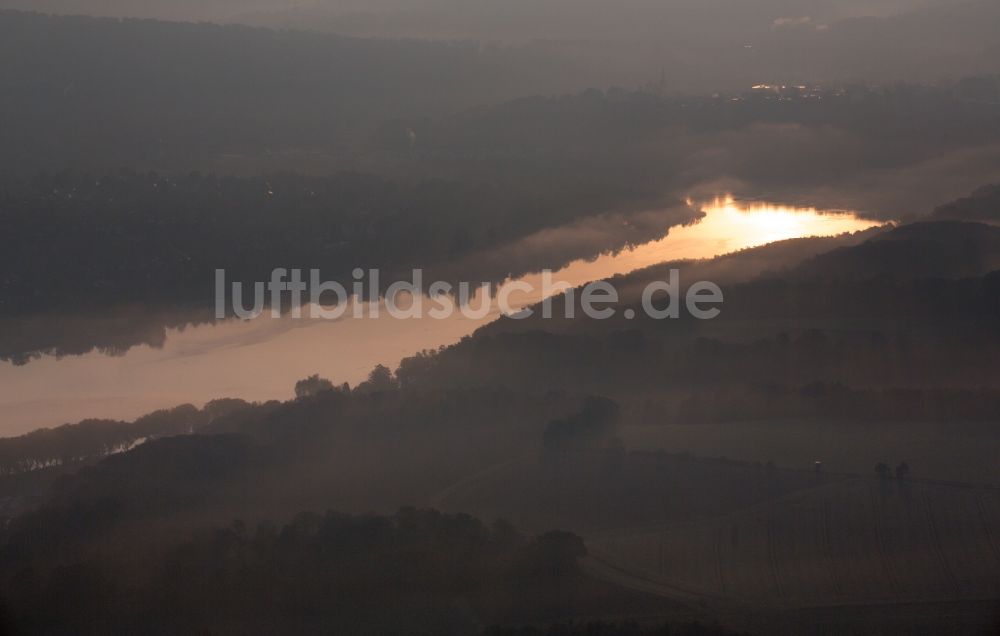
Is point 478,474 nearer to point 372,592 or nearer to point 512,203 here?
point 372,592

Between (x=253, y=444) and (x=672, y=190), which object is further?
(x=672, y=190)

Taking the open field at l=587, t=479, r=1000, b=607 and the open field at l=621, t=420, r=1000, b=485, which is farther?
the open field at l=621, t=420, r=1000, b=485

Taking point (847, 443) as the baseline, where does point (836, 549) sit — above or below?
below

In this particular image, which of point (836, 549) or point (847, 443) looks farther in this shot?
point (847, 443)

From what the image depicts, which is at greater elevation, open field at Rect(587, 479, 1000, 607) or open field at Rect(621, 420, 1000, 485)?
open field at Rect(621, 420, 1000, 485)

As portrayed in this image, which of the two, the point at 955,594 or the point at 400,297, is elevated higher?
the point at 400,297

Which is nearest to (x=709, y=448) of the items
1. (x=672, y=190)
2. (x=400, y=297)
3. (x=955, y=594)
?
(x=955, y=594)

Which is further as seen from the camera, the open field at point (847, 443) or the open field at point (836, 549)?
the open field at point (847, 443)

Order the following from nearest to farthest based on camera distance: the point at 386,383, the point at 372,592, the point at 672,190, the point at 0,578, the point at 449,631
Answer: the point at 449,631 < the point at 372,592 < the point at 0,578 < the point at 386,383 < the point at 672,190

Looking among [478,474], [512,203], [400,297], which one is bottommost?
[478,474]

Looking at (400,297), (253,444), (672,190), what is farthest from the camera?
(672,190)

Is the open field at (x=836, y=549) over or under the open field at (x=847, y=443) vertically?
under
